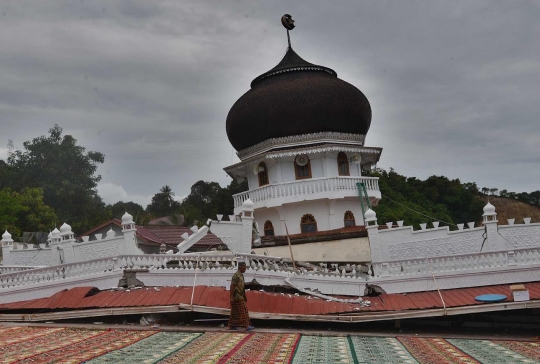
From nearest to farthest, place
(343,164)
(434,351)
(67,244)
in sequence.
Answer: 1. (434,351)
2. (67,244)
3. (343,164)

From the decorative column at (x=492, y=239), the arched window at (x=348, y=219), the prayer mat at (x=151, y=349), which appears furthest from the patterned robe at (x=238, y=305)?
the arched window at (x=348, y=219)

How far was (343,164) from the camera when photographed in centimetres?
2003

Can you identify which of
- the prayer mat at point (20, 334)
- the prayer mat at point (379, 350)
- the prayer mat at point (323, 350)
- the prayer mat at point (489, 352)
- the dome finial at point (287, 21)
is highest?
the dome finial at point (287, 21)

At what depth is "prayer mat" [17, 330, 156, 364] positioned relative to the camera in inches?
238

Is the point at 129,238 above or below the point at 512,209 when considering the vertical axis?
below

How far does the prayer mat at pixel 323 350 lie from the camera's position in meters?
6.57

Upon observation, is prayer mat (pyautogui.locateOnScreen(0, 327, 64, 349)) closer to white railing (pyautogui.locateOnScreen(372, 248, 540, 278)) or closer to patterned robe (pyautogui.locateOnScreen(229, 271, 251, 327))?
patterned robe (pyautogui.locateOnScreen(229, 271, 251, 327))

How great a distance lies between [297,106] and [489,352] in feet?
42.0

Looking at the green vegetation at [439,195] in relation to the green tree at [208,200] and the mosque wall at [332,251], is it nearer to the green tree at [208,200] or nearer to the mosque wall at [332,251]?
the green tree at [208,200]

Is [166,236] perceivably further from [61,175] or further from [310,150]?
[61,175]

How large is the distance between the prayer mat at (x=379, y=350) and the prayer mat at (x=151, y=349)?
2.30 metres

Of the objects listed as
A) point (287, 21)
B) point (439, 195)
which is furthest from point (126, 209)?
point (287, 21)

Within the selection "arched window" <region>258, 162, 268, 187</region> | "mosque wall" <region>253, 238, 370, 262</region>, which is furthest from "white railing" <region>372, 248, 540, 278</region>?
"arched window" <region>258, 162, 268, 187</region>

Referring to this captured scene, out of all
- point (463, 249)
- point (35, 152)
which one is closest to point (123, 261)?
point (463, 249)
